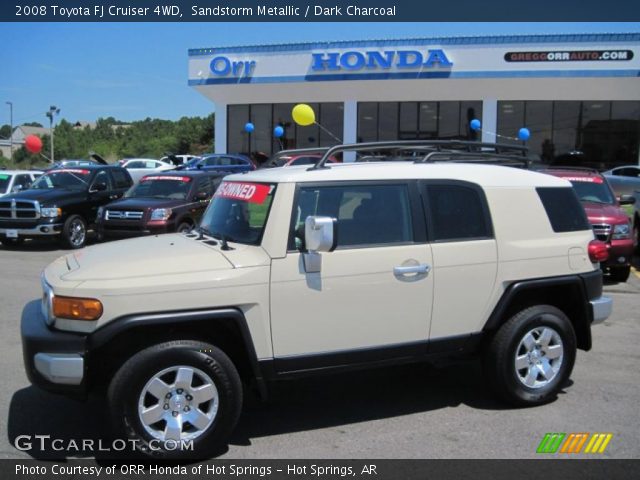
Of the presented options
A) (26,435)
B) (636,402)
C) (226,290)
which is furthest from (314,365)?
(636,402)

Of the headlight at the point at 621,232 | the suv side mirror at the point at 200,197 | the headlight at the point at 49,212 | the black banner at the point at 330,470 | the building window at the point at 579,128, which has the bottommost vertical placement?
the black banner at the point at 330,470

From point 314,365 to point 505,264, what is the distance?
166cm

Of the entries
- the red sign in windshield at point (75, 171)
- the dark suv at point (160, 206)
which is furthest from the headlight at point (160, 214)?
the red sign in windshield at point (75, 171)

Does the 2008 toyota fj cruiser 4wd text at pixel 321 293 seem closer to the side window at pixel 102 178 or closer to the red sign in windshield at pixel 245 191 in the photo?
the red sign in windshield at pixel 245 191

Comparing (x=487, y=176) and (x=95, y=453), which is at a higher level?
(x=487, y=176)

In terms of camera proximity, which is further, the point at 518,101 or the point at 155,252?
the point at 518,101

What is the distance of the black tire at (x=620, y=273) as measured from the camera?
389 inches

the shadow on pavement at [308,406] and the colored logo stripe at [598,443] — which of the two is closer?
the colored logo stripe at [598,443]

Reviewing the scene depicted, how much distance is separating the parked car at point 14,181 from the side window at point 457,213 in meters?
14.1

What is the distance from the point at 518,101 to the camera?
28.8 meters

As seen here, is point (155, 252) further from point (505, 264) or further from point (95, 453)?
point (505, 264)

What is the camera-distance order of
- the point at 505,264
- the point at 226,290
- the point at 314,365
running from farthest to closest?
the point at 505,264 < the point at 314,365 < the point at 226,290

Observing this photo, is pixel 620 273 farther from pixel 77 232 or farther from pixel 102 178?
pixel 102 178

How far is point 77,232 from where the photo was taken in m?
13.8
